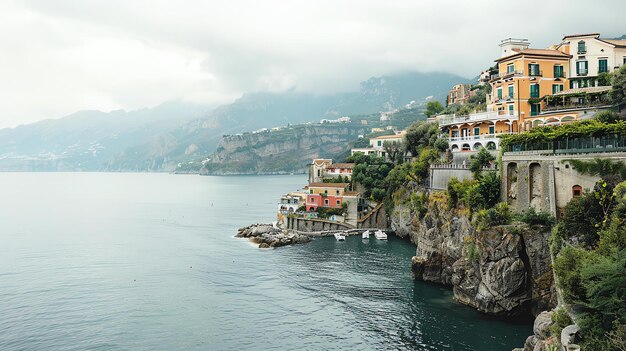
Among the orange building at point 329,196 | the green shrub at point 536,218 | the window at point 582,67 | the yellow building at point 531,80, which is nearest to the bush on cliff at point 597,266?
the green shrub at point 536,218

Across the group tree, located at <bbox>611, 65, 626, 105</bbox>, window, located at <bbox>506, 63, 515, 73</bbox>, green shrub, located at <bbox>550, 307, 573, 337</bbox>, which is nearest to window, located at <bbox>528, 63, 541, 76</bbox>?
window, located at <bbox>506, 63, 515, 73</bbox>

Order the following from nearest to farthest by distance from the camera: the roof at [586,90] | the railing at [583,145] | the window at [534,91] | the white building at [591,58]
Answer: the railing at [583,145] < the roof at [586,90] < the white building at [591,58] < the window at [534,91]

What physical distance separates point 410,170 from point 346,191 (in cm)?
1857

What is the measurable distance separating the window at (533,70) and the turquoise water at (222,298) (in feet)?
95.9

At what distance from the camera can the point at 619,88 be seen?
50.8 m

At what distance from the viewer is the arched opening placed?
1440 inches

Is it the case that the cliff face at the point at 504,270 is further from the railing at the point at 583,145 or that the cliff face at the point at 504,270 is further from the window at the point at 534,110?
the window at the point at 534,110

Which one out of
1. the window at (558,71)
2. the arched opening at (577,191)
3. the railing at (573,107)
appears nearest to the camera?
the arched opening at (577,191)

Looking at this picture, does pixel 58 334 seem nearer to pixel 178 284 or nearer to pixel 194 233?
pixel 178 284

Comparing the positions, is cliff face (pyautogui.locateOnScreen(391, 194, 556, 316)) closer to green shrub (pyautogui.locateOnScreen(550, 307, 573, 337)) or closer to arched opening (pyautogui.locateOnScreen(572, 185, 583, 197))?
arched opening (pyautogui.locateOnScreen(572, 185, 583, 197))

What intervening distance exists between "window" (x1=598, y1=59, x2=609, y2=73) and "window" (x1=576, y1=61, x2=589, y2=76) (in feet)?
4.60

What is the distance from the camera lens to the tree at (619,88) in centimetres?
5009

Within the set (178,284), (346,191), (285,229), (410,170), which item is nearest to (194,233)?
(285,229)

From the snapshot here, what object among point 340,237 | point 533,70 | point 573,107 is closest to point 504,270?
point 573,107
